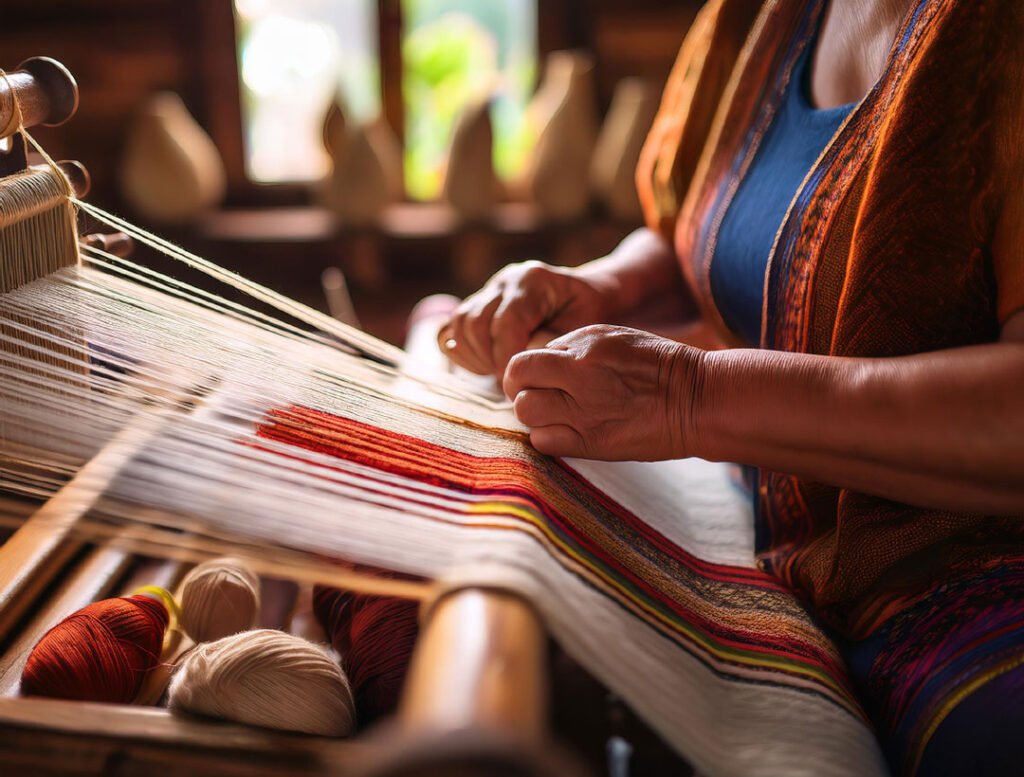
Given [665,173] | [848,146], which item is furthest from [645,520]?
[665,173]

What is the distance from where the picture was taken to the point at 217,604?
0.87m

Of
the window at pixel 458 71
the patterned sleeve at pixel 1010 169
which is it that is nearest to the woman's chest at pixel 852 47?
the patterned sleeve at pixel 1010 169

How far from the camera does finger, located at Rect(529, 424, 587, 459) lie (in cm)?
79

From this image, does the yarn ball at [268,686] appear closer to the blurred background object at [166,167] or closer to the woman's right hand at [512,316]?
the woman's right hand at [512,316]

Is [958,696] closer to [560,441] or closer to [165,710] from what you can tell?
[560,441]

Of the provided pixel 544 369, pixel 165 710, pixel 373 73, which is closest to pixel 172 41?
pixel 373 73

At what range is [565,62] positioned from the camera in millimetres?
2734

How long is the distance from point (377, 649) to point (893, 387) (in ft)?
1.48

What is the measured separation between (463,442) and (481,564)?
28cm

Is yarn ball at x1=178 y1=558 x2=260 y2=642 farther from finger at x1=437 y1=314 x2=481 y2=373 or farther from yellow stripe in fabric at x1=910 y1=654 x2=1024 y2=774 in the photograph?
yellow stripe in fabric at x1=910 y1=654 x2=1024 y2=774

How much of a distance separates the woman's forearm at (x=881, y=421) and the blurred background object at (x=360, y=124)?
1992mm

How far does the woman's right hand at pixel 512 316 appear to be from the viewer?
102cm

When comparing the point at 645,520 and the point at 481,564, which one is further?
the point at 645,520

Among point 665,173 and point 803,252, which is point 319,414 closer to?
point 803,252
